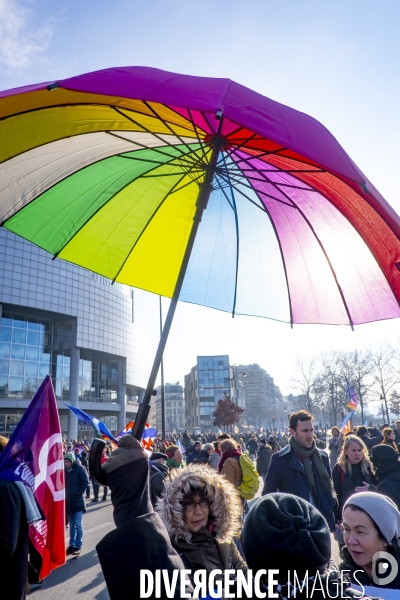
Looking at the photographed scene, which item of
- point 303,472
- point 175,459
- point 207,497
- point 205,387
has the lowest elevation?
point 175,459

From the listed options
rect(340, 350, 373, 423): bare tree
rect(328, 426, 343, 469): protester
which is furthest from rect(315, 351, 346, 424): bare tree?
rect(328, 426, 343, 469): protester

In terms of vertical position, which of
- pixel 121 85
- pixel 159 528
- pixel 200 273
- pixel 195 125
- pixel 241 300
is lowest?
pixel 159 528

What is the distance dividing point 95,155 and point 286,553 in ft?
10.2

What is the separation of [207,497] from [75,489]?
Answer: 291 inches

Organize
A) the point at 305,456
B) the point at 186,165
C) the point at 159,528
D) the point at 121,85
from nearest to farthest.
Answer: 1. the point at 159,528
2. the point at 121,85
3. the point at 186,165
4. the point at 305,456

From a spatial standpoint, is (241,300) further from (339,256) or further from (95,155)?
(95,155)

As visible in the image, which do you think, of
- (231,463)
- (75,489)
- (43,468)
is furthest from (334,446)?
(43,468)

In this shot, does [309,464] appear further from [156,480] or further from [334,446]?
[334,446]

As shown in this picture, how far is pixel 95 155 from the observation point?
3.50 metres

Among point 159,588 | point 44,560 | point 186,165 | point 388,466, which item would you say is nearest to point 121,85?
point 186,165

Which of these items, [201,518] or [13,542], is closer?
[201,518]

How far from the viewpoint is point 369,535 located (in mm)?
2529

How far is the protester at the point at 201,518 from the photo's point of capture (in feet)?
8.37

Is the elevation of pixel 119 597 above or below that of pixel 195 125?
below
